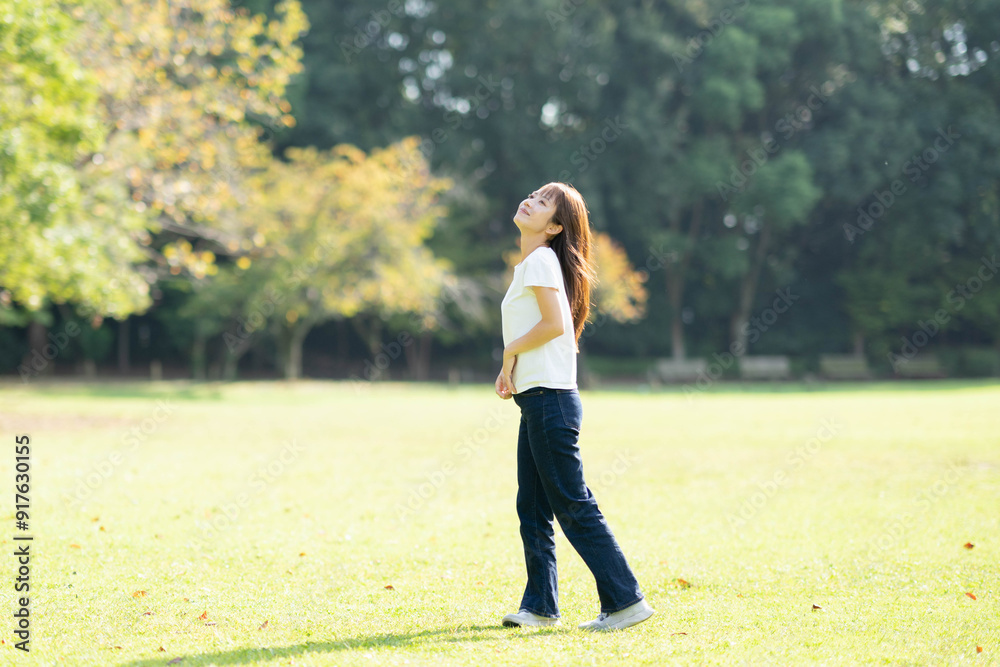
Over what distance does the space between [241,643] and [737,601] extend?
8.57ft

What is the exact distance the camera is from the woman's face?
4.13m

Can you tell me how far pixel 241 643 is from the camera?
3.89m

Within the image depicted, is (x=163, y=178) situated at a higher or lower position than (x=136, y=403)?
higher

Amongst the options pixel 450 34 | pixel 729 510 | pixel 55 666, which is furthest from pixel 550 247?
pixel 450 34

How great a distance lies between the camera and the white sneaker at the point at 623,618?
3998 millimetres

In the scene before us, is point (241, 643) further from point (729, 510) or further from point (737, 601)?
point (729, 510)

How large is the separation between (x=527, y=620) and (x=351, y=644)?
87 cm

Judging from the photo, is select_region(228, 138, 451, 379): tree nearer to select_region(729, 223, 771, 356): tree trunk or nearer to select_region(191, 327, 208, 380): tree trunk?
select_region(191, 327, 208, 380): tree trunk
